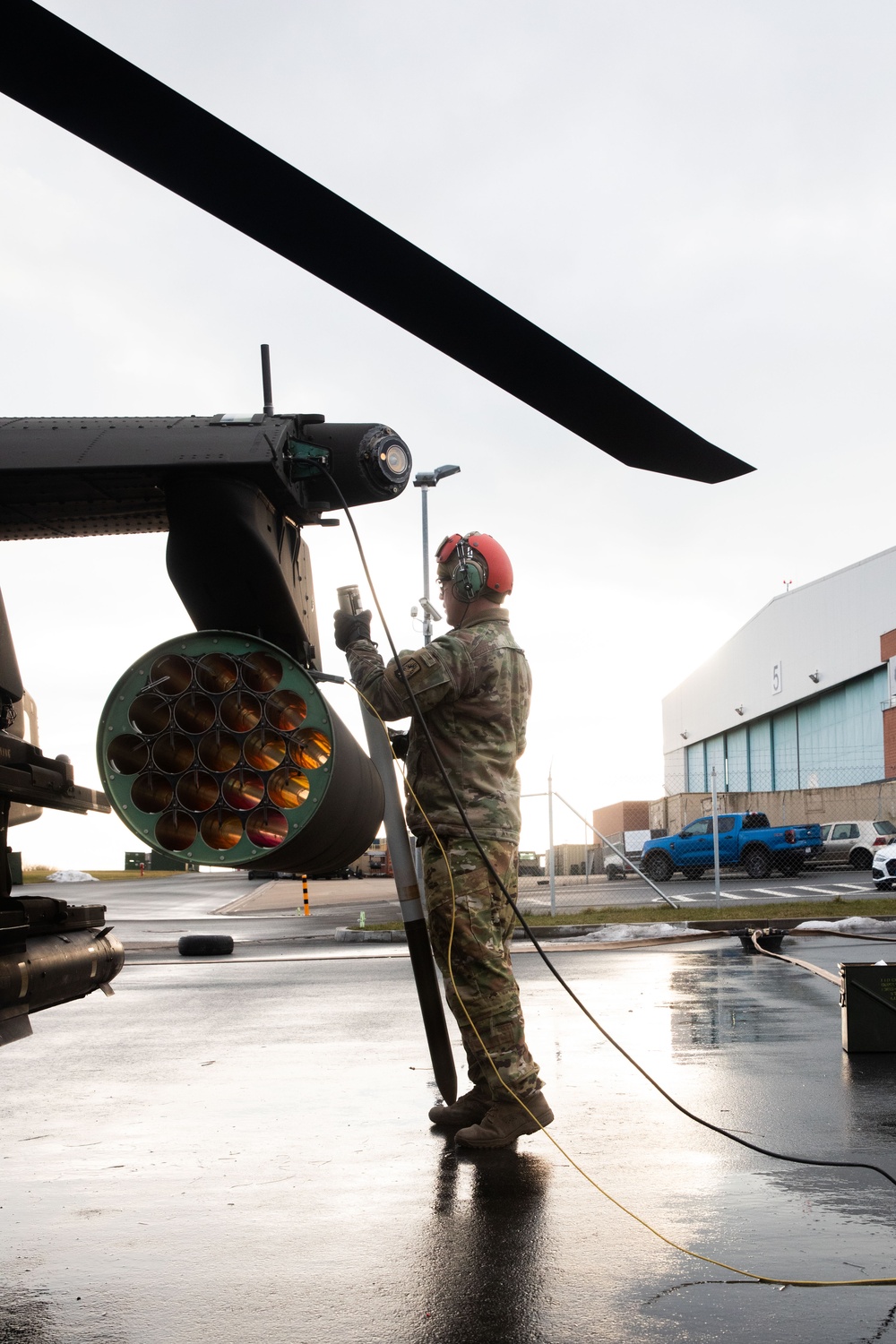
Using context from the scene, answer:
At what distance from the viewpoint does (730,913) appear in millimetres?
17750

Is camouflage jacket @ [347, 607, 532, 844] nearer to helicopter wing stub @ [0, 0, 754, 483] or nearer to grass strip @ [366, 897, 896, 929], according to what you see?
helicopter wing stub @ [0, 0, 754, 483]

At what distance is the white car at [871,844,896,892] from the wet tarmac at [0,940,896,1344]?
1630 cm

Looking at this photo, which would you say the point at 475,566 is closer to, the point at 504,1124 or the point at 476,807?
the point at 476,807

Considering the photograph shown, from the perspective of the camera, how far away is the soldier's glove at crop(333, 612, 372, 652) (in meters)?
3.95

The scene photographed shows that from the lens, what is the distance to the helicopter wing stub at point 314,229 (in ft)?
4.89

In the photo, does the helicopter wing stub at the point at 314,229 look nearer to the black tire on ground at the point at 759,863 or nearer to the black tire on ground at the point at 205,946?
the black tire on ground at the point at 205,946

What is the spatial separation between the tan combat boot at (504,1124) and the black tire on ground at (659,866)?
1070 inches

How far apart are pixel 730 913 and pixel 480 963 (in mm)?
14079

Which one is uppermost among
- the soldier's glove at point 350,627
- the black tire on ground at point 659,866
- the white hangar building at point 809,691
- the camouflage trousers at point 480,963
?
the white hangar building at point 809,691

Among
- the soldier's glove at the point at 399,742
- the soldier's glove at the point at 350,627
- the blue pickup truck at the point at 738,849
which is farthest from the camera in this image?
the blue pickup truck at the point at 738,849

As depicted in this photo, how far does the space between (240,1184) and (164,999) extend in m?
6.42

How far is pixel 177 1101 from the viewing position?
5648 millimetres

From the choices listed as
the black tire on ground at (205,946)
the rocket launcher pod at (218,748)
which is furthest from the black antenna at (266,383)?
the black tire on ground at (205,946)

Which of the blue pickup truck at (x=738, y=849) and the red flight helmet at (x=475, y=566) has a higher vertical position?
the red flight helmet at (x=475, y=566)
